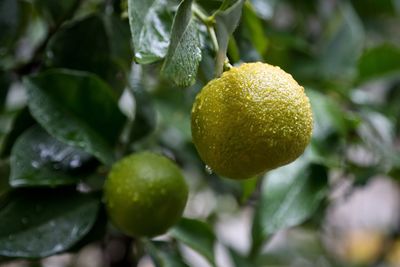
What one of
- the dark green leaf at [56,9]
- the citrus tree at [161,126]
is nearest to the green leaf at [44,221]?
the citrus tree at [161,126]

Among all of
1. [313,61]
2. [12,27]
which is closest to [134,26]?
[12,27]

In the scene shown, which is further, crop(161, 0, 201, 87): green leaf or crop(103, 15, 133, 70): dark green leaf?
crop(103, 15, 133, 70): dark green leaf

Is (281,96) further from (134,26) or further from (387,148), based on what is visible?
(387,148)

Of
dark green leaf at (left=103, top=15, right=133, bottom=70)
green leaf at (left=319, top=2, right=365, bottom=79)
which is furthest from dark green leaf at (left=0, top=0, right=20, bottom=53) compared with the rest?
green leaf at (left=319, top=2, right=365, bottom=79)

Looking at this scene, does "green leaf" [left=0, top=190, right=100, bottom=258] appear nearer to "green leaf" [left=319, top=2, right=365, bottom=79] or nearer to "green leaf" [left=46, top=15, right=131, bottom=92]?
"green leaf" [left=46, top=15, right=131, bottom=92]

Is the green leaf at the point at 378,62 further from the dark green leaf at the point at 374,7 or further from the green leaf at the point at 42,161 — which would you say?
the green leaf at the point at 42,161

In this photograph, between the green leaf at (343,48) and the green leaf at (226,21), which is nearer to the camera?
the green leaf at (226,21)
